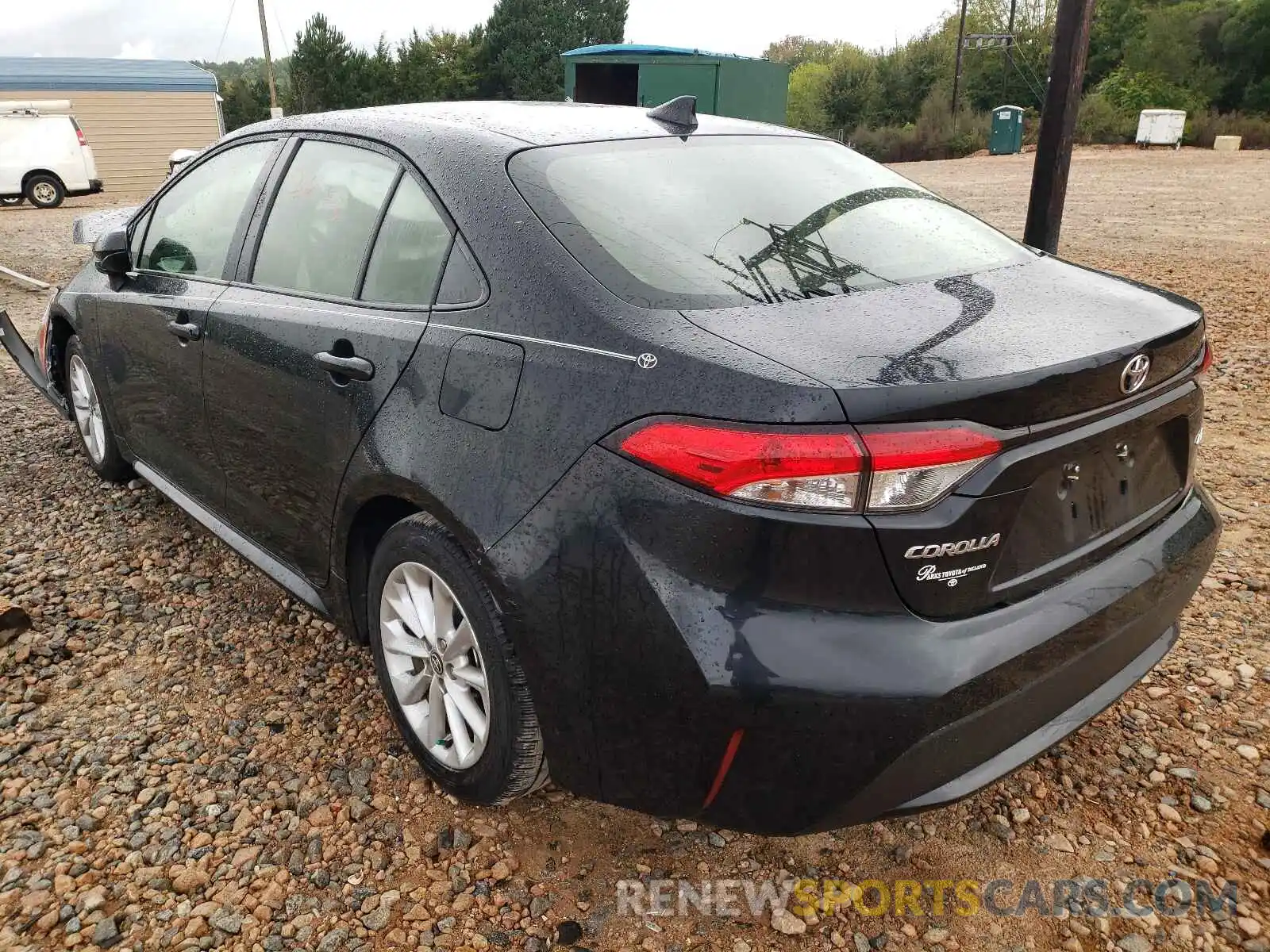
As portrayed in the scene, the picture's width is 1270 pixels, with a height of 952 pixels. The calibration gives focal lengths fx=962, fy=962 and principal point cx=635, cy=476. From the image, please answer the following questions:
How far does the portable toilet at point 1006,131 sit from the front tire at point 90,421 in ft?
96.4

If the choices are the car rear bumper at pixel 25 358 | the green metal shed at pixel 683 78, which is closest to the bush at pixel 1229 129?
the green metal shed at pixel 683 78

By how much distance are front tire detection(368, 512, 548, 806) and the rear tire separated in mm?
22922

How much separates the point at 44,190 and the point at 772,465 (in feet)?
79.0

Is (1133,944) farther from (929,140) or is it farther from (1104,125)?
(929,140)

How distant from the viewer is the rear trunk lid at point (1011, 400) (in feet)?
5.35

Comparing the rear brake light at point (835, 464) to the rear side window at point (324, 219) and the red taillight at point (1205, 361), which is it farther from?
the rear side window at point (324, 219)

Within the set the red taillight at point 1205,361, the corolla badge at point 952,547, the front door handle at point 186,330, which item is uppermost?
the red taillight at point 1205,361

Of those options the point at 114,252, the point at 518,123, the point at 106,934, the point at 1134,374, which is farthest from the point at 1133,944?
the point at 114,252

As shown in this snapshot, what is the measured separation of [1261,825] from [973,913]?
2.60 ft

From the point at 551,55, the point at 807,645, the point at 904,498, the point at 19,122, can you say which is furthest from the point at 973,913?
the point at 551,55

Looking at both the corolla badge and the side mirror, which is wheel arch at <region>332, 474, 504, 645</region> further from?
the side mirror

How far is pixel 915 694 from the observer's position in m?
1.64

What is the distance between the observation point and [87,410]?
4.29 metres

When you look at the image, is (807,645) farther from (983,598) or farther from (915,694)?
(983,598)
